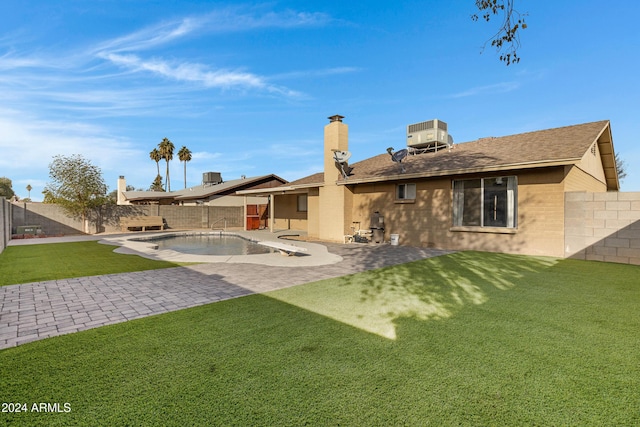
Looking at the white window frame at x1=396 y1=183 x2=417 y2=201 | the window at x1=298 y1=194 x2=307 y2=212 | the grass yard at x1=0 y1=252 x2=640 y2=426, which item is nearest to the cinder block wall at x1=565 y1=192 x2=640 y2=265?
the grass yard at x1=0 y1=252 x2=640 y2=426

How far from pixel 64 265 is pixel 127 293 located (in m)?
Result: 4.88

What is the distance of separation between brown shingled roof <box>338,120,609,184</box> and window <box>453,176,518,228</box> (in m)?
0.81

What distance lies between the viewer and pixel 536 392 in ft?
8.37

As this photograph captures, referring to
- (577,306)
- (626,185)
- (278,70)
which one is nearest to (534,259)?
(577,306)

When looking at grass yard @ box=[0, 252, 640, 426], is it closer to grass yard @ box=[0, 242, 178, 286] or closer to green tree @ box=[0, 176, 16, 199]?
grass yard @ box=[0, 242, 178, 286]

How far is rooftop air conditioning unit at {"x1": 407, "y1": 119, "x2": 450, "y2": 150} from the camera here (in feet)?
49.7

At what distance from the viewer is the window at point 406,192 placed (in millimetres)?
13297

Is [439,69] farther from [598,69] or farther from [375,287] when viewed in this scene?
[375,287]


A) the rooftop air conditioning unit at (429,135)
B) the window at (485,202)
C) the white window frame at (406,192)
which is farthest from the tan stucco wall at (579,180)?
the rooftop air conditioning unit at (429,135)

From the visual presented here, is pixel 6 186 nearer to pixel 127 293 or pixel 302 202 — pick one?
pixel 302 202

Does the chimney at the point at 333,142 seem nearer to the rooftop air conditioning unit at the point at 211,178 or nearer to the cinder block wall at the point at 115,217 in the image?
the cinder block wall at the point at 115,217

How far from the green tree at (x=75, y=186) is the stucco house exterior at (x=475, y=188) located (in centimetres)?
1451

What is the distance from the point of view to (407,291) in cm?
595

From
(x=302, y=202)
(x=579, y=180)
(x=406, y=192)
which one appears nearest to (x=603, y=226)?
(x=579, y=180)
